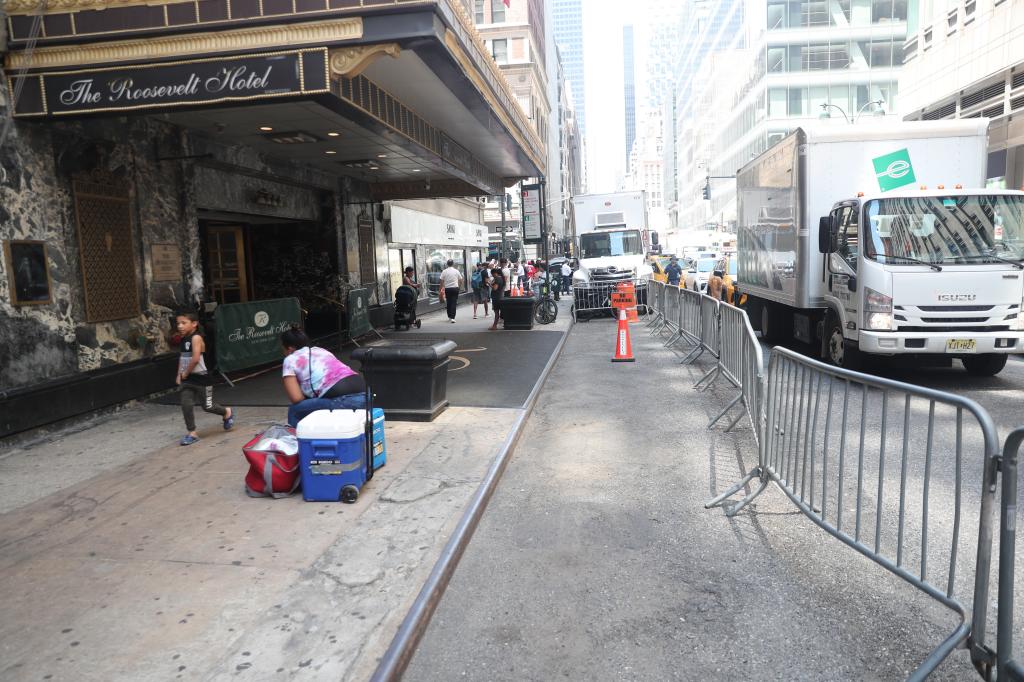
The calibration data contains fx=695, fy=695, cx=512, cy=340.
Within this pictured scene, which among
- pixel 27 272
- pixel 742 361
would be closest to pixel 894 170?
pixel 742 361

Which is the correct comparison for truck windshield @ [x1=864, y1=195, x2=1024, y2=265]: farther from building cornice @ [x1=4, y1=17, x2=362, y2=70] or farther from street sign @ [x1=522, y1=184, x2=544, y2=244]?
street sign @ [x1=522, y1=184, x2=544, y2=244]

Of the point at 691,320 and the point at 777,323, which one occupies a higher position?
the point at 691,320

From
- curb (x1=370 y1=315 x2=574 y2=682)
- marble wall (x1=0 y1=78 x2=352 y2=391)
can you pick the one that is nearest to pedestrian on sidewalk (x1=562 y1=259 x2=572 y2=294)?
marble wall (x1=0 y1=78 x2=352 y2=391)

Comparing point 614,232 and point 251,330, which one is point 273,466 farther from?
point 614,232

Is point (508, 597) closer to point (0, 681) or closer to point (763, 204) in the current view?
point (0, 681)

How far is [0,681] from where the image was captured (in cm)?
317

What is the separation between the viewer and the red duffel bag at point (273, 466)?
5.53 m

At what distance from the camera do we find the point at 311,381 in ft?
20.6

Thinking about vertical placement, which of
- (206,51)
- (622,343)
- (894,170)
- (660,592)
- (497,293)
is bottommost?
(660,592)

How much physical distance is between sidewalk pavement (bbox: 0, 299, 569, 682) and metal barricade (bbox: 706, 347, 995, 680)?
8.06ft

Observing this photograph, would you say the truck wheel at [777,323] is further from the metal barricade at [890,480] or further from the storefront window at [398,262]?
the storefront window at [398,262]

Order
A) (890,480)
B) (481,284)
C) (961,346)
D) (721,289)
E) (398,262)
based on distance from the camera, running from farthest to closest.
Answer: (481,284) → (398,262) → (721,289) → (961,346) → (890,480)

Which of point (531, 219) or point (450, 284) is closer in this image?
point (450, 284)

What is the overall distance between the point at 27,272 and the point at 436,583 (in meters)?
6.64
